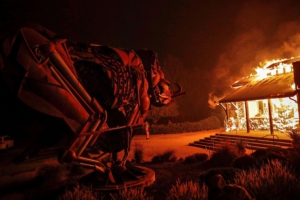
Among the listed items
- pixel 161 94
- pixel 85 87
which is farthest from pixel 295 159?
pixel 85 87

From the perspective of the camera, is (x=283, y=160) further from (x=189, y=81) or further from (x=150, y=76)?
(x=189, y=81)

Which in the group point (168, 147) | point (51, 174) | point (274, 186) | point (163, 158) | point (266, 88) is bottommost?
point (51, 174)

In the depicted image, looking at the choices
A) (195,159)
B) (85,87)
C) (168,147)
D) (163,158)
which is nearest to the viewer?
(85,87)

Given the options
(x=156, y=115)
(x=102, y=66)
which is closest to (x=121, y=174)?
(x=102, y=66)

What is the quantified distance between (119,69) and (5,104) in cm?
271

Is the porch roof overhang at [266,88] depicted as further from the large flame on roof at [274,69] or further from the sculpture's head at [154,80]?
the sculpture's head at [154,80]

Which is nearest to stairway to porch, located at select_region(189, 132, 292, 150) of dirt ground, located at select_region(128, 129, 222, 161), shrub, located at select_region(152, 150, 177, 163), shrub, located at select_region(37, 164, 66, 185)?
dirt ground, located at select_region(128, 129, 222, 161)

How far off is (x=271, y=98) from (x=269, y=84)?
9.57ft

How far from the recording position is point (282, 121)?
67.7 ft

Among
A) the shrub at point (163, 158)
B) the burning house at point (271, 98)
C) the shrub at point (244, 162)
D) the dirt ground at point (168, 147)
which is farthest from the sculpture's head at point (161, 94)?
the burning house at point (271, 98)

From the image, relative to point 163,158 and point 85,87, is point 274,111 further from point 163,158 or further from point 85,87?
point 85,87

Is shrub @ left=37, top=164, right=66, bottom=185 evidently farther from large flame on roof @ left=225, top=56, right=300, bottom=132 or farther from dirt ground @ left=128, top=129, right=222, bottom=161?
large flame on roof @ left=225, top=56, right=300, bottom=132

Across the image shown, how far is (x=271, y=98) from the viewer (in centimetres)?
1858

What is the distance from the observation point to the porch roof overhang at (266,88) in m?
18.2
